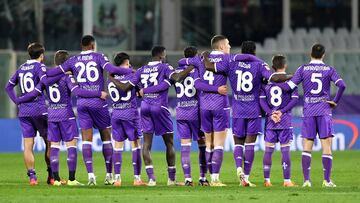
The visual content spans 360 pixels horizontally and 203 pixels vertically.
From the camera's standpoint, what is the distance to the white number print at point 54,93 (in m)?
22.4

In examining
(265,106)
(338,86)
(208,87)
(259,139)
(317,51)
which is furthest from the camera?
(259,139)

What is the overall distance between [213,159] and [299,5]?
21617 mm

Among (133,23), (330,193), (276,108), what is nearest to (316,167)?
(276,108)

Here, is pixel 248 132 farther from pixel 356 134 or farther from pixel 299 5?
pixel 299 5

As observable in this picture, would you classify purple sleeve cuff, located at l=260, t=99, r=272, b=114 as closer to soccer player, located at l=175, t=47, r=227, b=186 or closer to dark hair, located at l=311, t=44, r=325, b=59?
soccer player, located at l=175, t=47, r=227, b=186

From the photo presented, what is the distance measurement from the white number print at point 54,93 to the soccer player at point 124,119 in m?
0.85

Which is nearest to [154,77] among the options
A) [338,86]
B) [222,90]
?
[222,90]

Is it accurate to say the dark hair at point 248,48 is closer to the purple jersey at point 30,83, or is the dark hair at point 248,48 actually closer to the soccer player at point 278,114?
the soccer player at point 278,114

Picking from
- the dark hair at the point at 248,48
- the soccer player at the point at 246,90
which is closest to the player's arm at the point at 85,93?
the soccer player at the point at 246,90

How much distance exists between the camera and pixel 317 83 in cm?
2162

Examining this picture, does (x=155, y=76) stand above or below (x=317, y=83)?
above

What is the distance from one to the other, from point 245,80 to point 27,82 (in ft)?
11.8

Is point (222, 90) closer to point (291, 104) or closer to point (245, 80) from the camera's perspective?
point (245, 80)

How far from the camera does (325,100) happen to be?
21.7 meters
